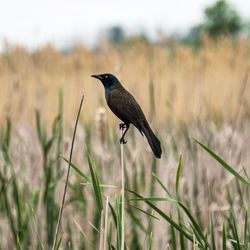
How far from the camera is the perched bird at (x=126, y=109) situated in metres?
0.90

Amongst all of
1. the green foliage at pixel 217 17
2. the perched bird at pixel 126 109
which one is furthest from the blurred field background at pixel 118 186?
the green foliage at pixel 217 17

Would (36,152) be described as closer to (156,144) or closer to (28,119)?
(156,144)

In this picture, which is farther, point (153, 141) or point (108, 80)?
point (108, 80)

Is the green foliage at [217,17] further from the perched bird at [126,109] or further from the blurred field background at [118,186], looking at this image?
the perched bird at [126,109]

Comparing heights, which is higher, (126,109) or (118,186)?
(126,109)

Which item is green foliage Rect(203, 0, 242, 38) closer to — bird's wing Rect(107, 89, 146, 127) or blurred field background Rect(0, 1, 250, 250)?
blurred field background Rect(0, 1, 250, 250)

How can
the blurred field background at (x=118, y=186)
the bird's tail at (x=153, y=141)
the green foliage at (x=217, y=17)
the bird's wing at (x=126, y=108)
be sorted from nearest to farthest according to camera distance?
1. the bird's tail at (x=153, y=141)
2. the bird's wing at (x=126, y=108)
3. the blurred field background at (x=118, y=186)
4. the green foliage at (x=217, y=17)

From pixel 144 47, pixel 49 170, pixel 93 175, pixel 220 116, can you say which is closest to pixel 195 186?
pixel 49 170

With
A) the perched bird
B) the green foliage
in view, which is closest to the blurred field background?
the perched bird

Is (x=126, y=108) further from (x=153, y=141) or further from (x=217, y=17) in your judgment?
(x=217, y=17)

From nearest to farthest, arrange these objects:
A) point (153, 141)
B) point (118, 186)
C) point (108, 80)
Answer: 1. point (153, 141)
2. point (108, 80)
3. point (118, 186)

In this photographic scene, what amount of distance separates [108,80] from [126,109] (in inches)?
4.5

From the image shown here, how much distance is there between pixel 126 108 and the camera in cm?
96

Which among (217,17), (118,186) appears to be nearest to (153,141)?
(118,186)
